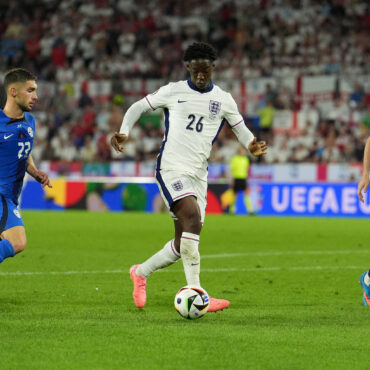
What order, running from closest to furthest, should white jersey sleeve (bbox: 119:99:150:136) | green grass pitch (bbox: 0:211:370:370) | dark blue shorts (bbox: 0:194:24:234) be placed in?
green grass pitch (bbox: 0:211:370:370), dark blue shorts (bbox: 0:194:24:234), white jersey sleeve (bbox: 119:99:150:136)

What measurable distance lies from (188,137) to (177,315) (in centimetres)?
146

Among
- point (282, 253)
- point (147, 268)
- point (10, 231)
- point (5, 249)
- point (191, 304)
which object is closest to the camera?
point (191, 304)

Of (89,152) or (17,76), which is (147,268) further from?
(89,152)

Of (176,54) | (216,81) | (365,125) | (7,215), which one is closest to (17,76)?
(7,215)

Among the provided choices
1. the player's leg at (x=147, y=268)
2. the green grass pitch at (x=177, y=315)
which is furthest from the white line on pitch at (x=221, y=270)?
the player's leg at (x=147, y=268)

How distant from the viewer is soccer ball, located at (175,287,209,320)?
638 cm

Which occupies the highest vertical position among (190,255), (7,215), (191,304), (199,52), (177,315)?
(199,52)

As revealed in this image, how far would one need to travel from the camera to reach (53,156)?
88.0ft

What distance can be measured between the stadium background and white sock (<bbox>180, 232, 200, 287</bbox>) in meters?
15.1

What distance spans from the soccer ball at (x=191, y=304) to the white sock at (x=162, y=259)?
0.78 m

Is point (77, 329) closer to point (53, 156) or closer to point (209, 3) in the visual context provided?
point (53, 156)

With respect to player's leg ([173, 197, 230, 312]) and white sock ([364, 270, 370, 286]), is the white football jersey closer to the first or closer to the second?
player's leg ([173, 197, 230, 312])

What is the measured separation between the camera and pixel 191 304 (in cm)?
638

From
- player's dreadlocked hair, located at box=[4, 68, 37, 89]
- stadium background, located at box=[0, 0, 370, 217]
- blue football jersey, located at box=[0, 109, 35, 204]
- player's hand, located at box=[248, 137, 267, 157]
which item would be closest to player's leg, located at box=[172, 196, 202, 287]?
player's hand, located at box=[248, 137, 267, 157]
